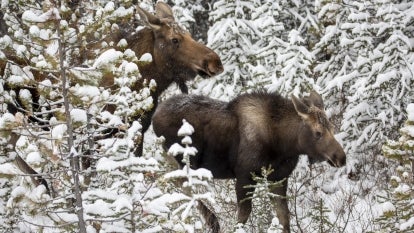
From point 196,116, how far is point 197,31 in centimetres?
1578

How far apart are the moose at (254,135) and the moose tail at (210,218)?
15 millimetres

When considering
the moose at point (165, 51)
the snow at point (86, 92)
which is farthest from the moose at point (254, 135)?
the snow at point (86, 92)

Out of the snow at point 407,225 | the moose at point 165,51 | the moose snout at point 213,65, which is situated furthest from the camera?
the moose at point 165,51

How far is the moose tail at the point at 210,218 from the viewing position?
25.6 feet

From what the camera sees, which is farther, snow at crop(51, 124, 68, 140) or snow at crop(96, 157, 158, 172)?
snow at crop(96, 157, 158, 172)

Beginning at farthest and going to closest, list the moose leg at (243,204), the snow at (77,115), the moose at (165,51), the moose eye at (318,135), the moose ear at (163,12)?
1. the moose ear at (163,12)
2. the moose at (165,51)
3. the moose leg at (243,204)
4. the moose eye at (318,135)
5. the snow at (77,115)

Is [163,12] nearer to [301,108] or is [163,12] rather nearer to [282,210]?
[301,108]

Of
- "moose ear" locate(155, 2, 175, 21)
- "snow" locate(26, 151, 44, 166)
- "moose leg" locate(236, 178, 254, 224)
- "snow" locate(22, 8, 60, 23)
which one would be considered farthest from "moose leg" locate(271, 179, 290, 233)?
"snow" locate(22, 8, 60, 23)

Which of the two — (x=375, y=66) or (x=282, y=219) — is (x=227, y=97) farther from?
(x=282, y=219)

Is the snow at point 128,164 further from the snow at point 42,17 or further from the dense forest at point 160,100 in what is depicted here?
the snow at point 42,17

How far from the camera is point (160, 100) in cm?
1317

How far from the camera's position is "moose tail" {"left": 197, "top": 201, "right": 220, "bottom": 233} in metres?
7.81

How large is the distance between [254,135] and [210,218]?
1.20 meters

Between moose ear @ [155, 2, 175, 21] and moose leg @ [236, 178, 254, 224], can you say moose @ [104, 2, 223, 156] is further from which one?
moose leg @ [236, 178, 254, 224]
